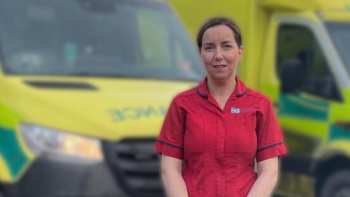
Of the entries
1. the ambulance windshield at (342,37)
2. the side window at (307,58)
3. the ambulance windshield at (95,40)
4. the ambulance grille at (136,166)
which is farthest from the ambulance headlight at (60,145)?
the ambulance windshield at (342,37)

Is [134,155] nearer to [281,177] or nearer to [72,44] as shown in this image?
[72,44]

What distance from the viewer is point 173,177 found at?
3.54 m

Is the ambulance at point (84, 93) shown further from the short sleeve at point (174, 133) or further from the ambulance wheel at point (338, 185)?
the short sleeve at point (174, 133)

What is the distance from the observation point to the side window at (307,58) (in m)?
7.87

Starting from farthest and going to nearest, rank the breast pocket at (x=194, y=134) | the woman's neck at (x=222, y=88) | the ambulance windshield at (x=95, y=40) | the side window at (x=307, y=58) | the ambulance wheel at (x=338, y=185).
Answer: the side window at (x=307, y=58) → the ambulance wheel at (x=338, y=185) → the ambulance windshield at (x=95, y=40) → the woman's neck at (x=222, y=88) → the breast pocket at (x=194, y=134)

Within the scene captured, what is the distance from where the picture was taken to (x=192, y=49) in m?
7.56

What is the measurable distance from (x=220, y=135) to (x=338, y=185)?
4616 mm

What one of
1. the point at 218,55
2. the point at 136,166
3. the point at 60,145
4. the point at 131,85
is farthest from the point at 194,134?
the point at 131,85

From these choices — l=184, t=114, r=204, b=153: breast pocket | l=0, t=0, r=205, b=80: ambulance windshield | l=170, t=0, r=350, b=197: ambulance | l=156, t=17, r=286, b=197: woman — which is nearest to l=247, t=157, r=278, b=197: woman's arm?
l=156, t=17, r=286, b=197: woman

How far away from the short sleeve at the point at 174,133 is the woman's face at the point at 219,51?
0.21 metres

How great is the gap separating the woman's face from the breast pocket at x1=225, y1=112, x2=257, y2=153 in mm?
186

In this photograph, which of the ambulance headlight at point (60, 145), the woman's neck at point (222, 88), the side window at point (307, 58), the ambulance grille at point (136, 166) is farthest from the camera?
the side window at point (307, 58)

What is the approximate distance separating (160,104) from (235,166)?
9.84 ft

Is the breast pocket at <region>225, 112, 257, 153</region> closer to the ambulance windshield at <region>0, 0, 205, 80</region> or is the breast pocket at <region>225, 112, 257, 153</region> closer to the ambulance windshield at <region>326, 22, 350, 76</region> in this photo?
the ambulance windshield at <region>0, 0, 205, 80</region>
